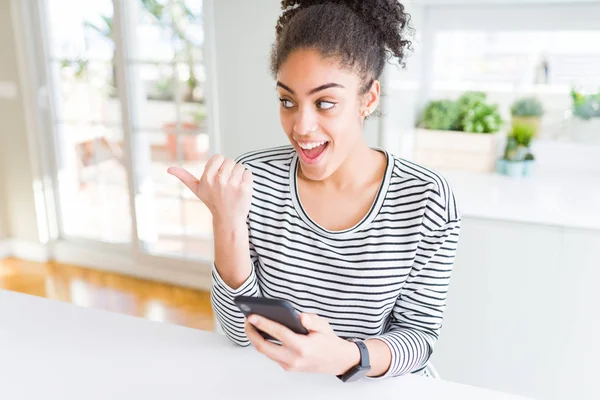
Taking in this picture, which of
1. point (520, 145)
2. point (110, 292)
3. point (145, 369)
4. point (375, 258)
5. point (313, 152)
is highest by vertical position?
point (313, 152)

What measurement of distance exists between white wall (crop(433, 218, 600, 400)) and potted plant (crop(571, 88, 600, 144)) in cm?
73

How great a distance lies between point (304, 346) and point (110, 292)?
2.53 meters

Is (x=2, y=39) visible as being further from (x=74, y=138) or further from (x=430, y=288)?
(x=430, y=288)

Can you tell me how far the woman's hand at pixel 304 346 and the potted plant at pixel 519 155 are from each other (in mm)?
1525

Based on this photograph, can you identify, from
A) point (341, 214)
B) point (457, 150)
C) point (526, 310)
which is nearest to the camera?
point (341, 214)

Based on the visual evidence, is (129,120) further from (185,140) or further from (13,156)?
(13,156)

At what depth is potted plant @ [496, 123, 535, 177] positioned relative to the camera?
7.04 ft

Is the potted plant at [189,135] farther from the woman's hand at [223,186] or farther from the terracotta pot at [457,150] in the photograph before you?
the woman's hand at [223,186]

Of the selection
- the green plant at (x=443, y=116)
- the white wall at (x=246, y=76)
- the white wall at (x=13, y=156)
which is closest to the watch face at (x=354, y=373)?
the white wall at (x=246, y=76)

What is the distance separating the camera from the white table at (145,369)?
87 cm

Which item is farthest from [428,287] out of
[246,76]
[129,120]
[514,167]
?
[129,120]

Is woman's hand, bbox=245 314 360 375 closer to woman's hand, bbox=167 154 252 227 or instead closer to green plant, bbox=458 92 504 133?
woman's hand, bbox=167 154 252 227

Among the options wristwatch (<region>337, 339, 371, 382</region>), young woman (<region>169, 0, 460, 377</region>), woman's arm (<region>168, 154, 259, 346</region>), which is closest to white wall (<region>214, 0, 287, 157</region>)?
young woman (<region>169, 0, 460, 377</region>)

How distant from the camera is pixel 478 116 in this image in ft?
7.39
